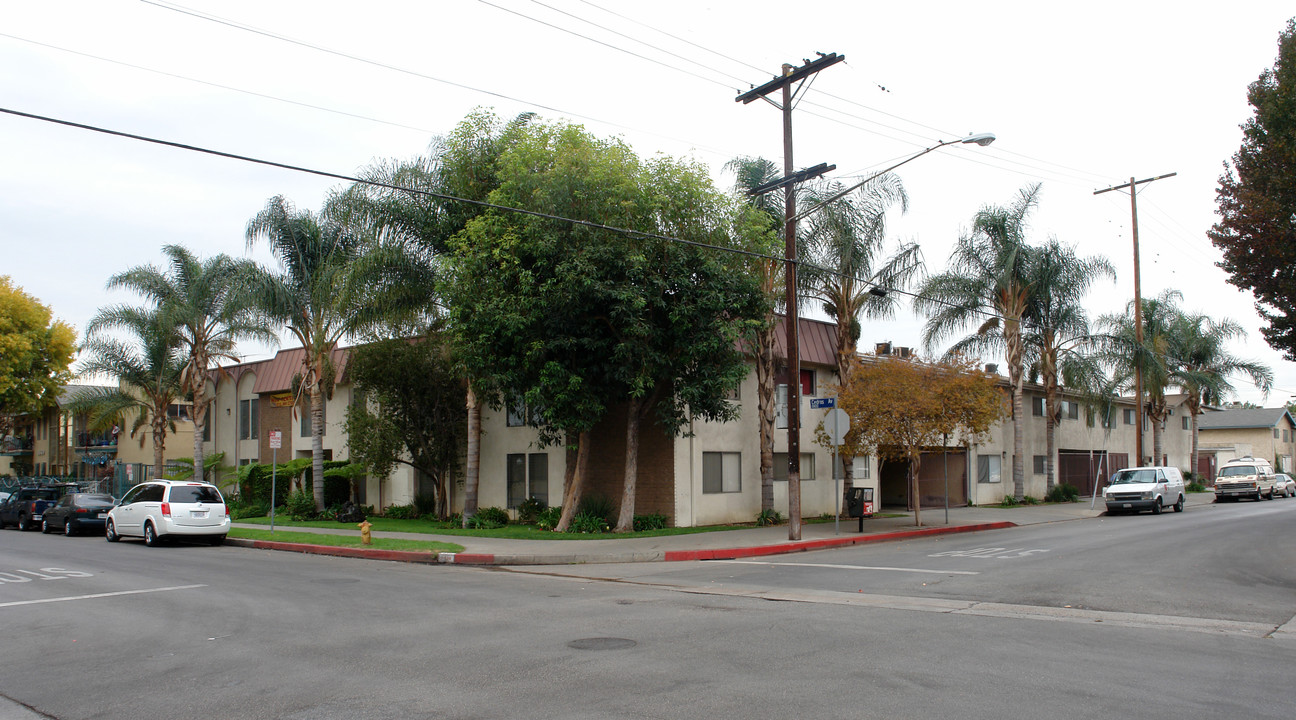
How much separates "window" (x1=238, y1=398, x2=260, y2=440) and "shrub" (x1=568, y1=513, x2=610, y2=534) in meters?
21.7

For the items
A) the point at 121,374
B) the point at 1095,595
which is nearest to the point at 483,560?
the point at 1095,595

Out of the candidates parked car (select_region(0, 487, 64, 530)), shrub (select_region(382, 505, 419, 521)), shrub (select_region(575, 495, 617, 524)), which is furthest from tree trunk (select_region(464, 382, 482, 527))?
parked car (select_region(0, 487, 64, 530))

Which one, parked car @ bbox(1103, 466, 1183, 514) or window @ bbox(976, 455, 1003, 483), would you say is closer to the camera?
parked car @ bbox(1103, 466, 1183, 514)

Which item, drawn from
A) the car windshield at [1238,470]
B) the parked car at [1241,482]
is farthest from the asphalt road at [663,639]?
the car windshield at [1238,470]

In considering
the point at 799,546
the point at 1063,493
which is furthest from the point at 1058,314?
the point at 799,546

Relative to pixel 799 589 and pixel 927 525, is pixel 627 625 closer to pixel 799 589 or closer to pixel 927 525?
pixel 799 589

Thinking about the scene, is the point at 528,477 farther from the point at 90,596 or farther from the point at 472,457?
the point at 90,596

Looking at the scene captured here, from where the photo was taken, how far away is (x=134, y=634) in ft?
31.7

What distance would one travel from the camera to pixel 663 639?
8930 millimetres

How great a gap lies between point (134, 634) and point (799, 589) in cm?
858

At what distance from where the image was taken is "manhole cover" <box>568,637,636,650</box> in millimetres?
8523

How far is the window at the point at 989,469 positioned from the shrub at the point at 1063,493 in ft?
10.4

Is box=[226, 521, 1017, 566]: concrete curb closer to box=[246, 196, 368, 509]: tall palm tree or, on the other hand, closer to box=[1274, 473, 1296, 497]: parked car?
box=[246, 196, 368, 509]: tall palm tree

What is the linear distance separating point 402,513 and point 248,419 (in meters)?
13.1
